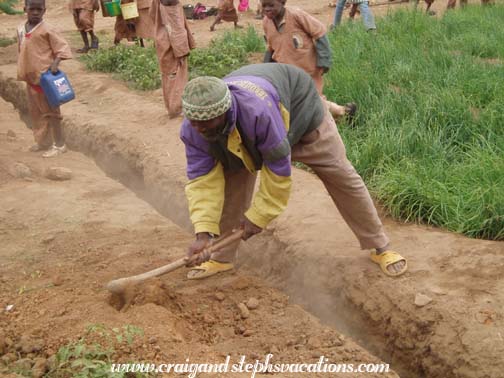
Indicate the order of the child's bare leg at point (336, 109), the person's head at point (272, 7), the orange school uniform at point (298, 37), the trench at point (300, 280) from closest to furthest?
the trench at point (300, 280) → the person's head at point (272, 7) → the orange school uniform at point (298, 37) → the child's bare leg at point (336, 109)

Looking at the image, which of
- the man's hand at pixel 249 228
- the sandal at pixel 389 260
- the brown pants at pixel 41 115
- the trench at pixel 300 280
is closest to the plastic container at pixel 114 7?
the brown pants at pixel 41 115

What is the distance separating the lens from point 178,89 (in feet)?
22.6

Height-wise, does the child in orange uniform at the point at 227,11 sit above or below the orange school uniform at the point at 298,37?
below

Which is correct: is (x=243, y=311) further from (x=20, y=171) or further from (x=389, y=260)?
(x=20, y=171)

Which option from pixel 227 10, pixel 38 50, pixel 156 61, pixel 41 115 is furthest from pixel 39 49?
pixel 227 10

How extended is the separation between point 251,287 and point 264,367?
2.61 ft

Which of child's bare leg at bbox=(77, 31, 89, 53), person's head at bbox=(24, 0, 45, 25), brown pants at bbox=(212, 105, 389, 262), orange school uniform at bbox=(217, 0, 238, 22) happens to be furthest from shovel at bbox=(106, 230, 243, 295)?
orange school uniform at bbox=(217, 0, 238, 22)

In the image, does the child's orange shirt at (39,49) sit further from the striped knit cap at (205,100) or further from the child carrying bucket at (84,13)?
the child carrying bucket at (84,13)

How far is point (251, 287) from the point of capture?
4.04m

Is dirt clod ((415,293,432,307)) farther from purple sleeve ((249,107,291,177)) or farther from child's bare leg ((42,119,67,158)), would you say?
child's bare leg ((42,119,67,158))

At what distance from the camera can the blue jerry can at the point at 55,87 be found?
236 inches

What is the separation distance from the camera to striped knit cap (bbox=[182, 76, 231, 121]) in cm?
281

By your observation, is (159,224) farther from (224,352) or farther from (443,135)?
(443,135)

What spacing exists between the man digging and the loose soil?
0.91 feet
